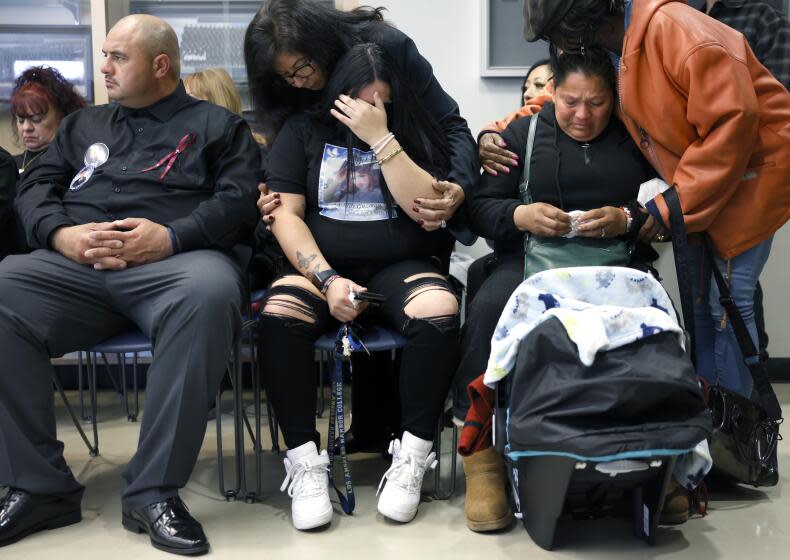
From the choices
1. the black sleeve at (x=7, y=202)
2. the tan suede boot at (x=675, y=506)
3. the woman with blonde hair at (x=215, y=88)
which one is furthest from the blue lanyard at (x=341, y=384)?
the woman with blonde hair at (x=215, y=88)

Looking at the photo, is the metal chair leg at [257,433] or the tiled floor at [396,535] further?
the metal chair leg at [257,433]

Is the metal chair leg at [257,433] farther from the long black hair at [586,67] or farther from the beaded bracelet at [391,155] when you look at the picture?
the long black hair at [586,67]

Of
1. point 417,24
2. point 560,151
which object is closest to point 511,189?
point 560,151

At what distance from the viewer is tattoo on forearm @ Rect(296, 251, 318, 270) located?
2361 millimetres

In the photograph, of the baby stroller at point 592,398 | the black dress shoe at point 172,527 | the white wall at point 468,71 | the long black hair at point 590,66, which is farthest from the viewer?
the white wall at point 468,71

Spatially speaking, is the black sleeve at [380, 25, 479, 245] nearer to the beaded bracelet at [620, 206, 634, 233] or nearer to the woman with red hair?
the beaded bracelet at [620, 206, 634, 233]

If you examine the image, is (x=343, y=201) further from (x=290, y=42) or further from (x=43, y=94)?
(x=43, y=94)

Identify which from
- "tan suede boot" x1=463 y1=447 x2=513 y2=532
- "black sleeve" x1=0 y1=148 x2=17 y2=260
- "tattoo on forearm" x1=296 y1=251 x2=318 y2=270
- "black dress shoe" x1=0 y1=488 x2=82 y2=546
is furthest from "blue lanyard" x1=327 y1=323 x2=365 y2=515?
"black sleeve" x1=0 y1=148 x2=17 y2=260

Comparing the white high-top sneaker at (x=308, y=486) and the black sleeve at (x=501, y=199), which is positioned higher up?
the black sleeve at (x=501, y=199)

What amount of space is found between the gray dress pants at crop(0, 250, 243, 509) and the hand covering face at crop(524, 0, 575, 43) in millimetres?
1022

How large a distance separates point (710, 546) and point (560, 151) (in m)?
1.07

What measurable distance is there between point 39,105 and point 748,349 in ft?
8.36

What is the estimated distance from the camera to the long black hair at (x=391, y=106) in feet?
7.95

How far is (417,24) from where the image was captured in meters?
3.60
